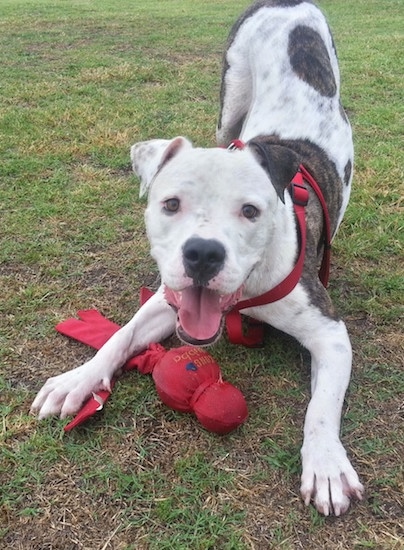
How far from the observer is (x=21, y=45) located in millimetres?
11234

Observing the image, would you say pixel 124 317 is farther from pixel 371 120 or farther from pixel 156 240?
pixel 371 120

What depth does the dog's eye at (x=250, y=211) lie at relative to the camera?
118 inches

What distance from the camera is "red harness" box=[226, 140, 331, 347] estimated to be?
3.36 meters

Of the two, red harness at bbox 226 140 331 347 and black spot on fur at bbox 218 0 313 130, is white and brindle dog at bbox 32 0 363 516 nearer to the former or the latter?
red harness at bbox 226 140 331 347

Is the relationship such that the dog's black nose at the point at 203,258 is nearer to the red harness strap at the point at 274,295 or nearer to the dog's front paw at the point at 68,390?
the red harness strap at the point at 274,295

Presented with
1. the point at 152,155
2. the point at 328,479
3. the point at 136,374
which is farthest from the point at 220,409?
the point at 152,155

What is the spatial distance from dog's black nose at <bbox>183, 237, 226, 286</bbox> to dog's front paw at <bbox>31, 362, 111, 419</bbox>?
2.80ft

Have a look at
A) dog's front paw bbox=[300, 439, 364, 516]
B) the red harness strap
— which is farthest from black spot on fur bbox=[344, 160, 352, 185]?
dog's front paw bbox=[300, 439, 364, 516]

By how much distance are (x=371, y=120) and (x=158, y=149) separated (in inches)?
171

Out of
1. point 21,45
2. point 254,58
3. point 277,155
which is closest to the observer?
point 277,155

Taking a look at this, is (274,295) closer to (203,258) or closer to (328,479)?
(203,258)

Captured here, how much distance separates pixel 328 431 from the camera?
2902mm

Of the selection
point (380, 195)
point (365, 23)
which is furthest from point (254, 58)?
point (365, 23)

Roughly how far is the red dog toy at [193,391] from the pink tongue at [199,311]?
281 millimetres
